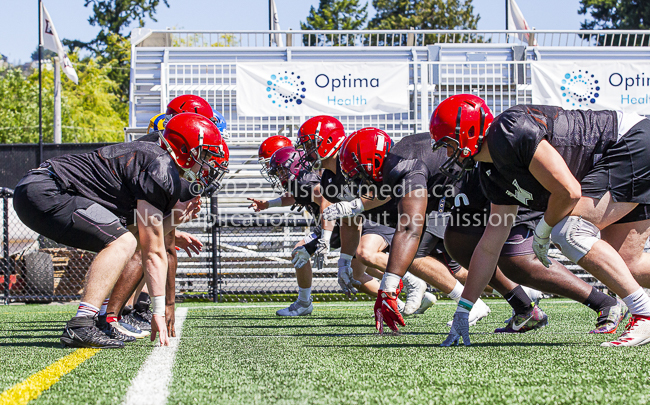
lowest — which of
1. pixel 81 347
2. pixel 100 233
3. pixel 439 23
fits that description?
pixel 81 347

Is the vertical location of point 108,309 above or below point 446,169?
below

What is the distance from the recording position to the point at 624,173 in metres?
3.74

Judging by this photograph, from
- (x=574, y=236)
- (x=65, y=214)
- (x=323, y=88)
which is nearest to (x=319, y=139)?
(x=65, y=214)

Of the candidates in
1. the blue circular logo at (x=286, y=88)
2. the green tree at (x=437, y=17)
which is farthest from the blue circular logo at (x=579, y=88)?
the green tree at (x=437, y=17)

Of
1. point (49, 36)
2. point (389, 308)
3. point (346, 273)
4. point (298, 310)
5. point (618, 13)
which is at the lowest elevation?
point (298, 310)

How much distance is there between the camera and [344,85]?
11742mm

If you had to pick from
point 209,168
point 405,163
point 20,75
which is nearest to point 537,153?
point 405,163

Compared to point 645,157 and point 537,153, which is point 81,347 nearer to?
point 537,153

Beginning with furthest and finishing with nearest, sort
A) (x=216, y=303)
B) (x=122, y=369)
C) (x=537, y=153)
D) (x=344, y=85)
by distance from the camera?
(x=344, y=85) < (x=216, y=303) < (x=537, y=153) < (x=122, y=369)

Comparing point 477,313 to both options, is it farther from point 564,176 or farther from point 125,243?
point 125,243

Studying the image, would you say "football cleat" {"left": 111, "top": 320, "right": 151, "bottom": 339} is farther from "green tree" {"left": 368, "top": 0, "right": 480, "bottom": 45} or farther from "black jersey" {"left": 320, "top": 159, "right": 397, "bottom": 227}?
"green tree" {"left": 368, "top": 0, "right": 480, "bottom": 45}

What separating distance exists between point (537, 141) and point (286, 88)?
8.59 metres

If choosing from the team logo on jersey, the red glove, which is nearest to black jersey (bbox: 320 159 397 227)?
the red glove

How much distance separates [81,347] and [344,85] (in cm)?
844
